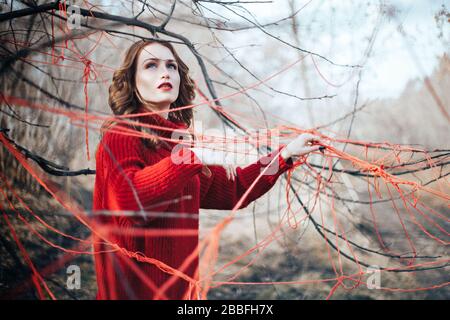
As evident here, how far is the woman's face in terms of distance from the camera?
1139 mm

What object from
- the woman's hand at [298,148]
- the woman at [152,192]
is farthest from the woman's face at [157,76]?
the woman's hand at [298,148]

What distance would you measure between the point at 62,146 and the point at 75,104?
0.12 meters

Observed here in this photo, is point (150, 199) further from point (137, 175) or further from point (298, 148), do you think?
point (298, 148)

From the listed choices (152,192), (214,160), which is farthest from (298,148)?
(152,192)

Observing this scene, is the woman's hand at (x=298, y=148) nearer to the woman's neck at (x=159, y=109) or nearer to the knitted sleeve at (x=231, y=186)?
the knitted sleeve at (x=231, y=186)

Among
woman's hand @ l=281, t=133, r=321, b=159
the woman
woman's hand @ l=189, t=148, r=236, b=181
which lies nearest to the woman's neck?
the woman

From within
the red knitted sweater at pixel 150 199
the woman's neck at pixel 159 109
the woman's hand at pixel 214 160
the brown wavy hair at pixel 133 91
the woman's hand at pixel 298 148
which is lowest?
the red knitted sweater at pixel 150 199

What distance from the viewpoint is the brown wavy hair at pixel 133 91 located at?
115 cm

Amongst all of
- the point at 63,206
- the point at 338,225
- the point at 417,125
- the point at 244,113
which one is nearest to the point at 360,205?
the point at 338,225

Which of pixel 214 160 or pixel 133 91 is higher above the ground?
pixel 133 91

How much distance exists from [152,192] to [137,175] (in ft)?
0.15

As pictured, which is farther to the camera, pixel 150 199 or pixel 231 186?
pixel 231 186

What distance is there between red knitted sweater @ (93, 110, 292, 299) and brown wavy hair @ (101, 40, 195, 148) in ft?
0.15

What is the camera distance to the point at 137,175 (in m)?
1.00
